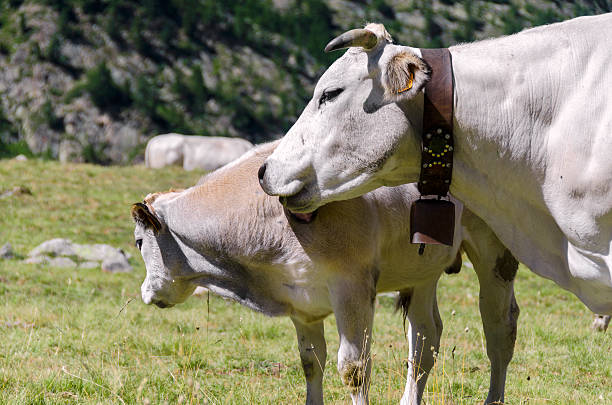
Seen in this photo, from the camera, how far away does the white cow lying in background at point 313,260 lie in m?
4.68

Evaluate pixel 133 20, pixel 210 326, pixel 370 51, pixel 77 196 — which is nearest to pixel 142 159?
pixel 133 20

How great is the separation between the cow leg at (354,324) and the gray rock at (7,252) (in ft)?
28.1

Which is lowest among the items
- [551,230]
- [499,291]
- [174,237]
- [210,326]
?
[210,326]

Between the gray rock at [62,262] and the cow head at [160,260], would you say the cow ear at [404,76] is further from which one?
the gray rock at [62,262]

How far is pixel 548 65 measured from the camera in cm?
338

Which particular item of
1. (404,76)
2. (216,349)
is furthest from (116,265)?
(404,76)

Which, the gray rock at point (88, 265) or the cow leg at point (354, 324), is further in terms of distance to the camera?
the gray rock at point (88, 265)

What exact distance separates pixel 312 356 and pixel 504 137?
8.15 feet

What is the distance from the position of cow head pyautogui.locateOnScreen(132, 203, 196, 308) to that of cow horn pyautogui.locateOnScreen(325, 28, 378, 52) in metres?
2.38

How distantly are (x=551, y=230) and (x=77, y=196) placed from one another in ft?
48.9

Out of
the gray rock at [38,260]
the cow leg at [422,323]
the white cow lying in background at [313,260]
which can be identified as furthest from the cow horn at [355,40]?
the gray rock at [38,260]

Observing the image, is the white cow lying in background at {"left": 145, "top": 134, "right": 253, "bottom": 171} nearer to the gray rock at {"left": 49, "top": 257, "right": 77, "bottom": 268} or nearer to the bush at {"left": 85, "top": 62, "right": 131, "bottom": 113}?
the bush at {"left": 85, "top": 62, "right": 131, "bottom": 113}

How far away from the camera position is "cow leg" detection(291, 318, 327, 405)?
17.3 feet

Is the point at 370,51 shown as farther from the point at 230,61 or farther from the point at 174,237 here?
the point at 230,61
